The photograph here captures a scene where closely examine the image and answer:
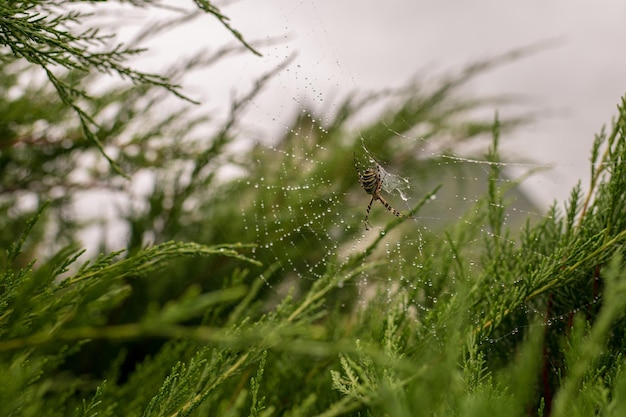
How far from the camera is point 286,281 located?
310cm

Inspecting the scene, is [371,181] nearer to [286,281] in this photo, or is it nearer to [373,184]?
[373,184]

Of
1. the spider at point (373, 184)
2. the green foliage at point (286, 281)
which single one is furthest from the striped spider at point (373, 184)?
the green foliage at point (286, 281)

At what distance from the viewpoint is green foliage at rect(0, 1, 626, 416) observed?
129 cm

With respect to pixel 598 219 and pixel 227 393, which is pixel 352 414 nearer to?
pixel 227 393

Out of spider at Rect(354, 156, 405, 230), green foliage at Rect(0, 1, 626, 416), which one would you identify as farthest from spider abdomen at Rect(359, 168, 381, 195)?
green foliage at Rect(0, 1, 626, 416)

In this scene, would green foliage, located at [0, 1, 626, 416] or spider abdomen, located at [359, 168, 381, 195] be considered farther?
spider abdomen, located at [359, 168, 381, 195]

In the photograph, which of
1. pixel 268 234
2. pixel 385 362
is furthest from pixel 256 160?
Answer: pixel 385 362

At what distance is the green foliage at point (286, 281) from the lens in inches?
50.8

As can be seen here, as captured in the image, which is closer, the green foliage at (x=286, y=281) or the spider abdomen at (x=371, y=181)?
the green foliage at (x=286, y=281)

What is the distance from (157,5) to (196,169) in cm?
85

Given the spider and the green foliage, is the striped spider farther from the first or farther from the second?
the green foliage

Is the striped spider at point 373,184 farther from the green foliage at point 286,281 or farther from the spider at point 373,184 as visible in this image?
the green foliage at point 286,281

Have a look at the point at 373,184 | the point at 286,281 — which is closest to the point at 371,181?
the point at 373,184

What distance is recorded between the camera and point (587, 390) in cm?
109
